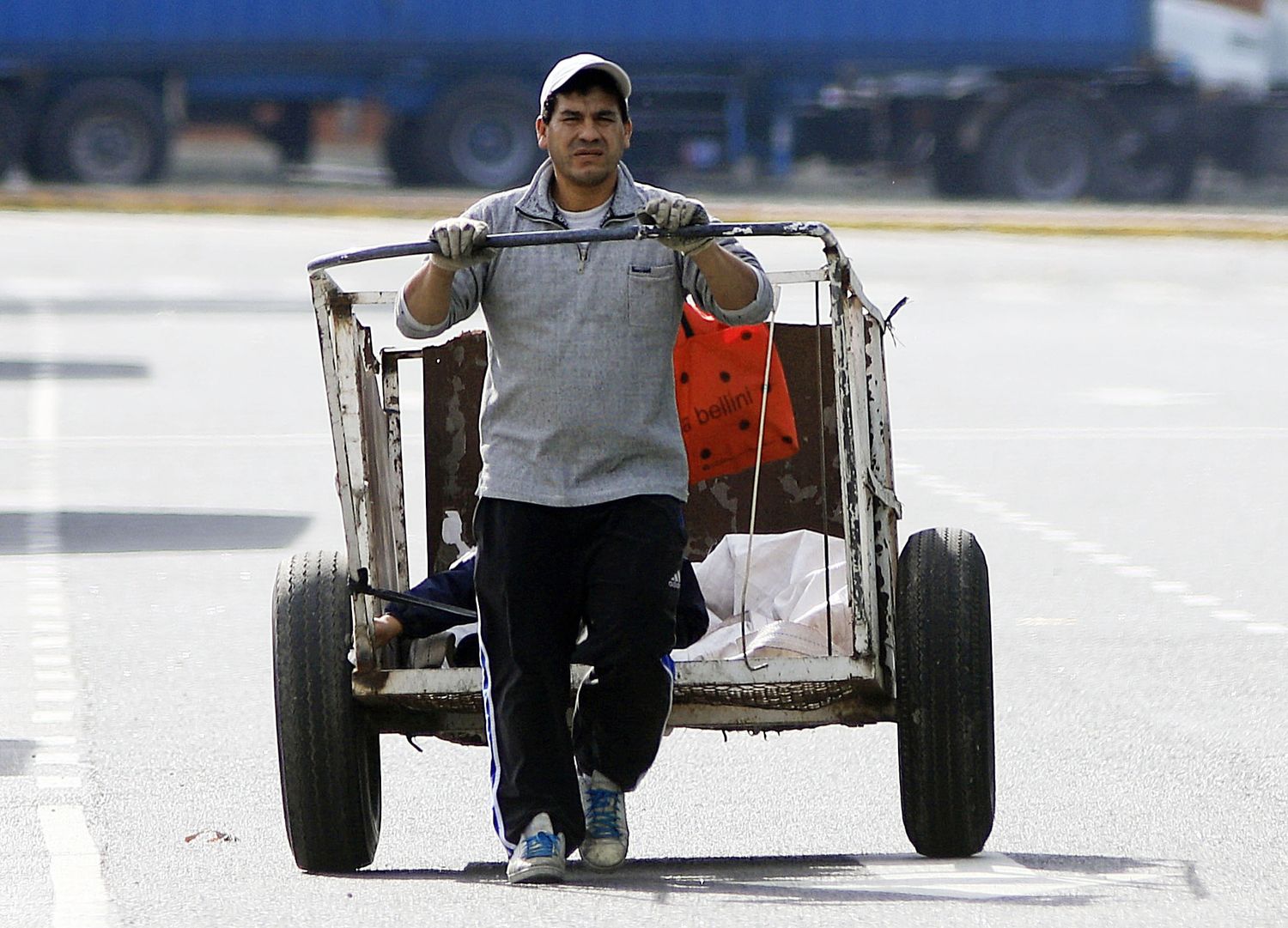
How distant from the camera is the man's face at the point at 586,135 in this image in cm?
521

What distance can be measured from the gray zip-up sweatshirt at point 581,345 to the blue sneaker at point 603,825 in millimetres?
629

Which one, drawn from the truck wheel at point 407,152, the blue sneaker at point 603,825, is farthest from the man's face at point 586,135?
the truck wheel at point 407,152

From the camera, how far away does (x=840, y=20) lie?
4012cm

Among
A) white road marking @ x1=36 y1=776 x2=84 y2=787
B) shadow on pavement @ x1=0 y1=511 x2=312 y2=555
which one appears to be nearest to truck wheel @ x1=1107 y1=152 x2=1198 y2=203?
shadow on pavement @ x1=0 y1=511 x2=312 y2=555

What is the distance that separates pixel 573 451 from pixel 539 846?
2.56 feet

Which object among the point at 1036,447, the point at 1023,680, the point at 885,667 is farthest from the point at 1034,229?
the point at 885,667

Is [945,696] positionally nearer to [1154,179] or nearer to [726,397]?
[726,397]

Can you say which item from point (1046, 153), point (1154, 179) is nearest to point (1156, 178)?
point (1154, 179)

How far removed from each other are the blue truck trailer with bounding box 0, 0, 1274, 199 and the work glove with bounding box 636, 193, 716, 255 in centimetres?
3467

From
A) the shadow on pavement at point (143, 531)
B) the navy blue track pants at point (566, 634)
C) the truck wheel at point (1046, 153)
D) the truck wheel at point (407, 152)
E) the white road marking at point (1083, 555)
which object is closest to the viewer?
the navy blue track pants at point (566, 634)

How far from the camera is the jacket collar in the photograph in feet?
17.2

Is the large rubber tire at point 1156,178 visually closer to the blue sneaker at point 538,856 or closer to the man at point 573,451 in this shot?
the man at point 573,451

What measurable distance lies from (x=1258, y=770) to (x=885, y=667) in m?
1.68

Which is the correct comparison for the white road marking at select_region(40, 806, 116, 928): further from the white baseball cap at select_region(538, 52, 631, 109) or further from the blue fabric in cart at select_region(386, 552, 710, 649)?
the white baseball cap at select_region(538, 52, 631, 109)
